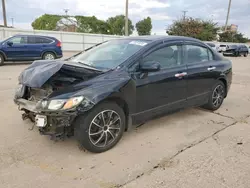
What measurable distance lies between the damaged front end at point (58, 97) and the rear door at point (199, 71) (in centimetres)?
194

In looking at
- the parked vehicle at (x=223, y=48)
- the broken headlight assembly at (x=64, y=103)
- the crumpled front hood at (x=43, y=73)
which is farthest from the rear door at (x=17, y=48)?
the parked vehicle at (x=223, y=48)

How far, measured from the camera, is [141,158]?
3148 mm

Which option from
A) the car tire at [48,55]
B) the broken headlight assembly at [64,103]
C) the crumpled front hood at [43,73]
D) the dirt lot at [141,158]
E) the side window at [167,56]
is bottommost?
the dirt lot at [141,158]

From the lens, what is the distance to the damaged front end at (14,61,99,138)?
2.87m

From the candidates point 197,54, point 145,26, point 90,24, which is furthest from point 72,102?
point 145,26

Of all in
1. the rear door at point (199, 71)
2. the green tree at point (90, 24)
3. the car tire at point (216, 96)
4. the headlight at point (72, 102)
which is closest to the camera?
the headlight at point (72, 102)

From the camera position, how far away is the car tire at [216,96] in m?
5.03

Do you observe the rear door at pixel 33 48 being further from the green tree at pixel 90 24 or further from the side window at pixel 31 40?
the green tree at pixel 90 24

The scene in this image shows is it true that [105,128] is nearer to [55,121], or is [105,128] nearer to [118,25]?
[55,121]

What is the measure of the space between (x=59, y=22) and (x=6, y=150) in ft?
215

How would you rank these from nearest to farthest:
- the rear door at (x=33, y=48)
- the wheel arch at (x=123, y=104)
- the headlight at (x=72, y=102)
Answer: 1. the headlight at (x=72, y=102)
2. the wheel arch at (x=123, y=104)
3. the rear door at (x=33, y=48)

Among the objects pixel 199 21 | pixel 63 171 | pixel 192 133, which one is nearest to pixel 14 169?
pixel 63 171

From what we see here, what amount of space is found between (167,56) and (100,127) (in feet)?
5.71

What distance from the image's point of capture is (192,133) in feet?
13.2
